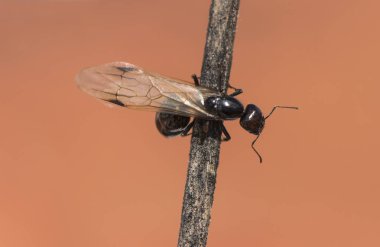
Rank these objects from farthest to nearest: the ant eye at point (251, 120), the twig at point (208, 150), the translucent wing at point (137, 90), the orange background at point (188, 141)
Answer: the orange background at point (188, 141) < the ant eye at point (251, 120) < the translucent wing at point (137, 90) < the twig at point (208, 150)

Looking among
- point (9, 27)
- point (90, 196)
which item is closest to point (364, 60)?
point (90, 196)

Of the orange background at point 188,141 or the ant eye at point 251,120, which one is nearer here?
the ant eye at point 251,120

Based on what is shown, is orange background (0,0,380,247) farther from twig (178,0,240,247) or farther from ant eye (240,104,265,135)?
twig (178,0,240,247)

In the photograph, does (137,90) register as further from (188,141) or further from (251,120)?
(188,141)

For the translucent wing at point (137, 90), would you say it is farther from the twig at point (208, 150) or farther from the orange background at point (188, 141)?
the orange background at point (188, 141)

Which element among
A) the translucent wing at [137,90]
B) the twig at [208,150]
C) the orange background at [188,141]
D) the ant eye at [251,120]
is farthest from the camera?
the orange background at [188,141]

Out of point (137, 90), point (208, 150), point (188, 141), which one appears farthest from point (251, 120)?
point (188, 141)

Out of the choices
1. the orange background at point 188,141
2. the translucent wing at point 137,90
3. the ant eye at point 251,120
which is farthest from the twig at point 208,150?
the orange background at point 188,141

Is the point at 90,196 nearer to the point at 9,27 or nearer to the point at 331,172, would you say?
the point at 331,172
